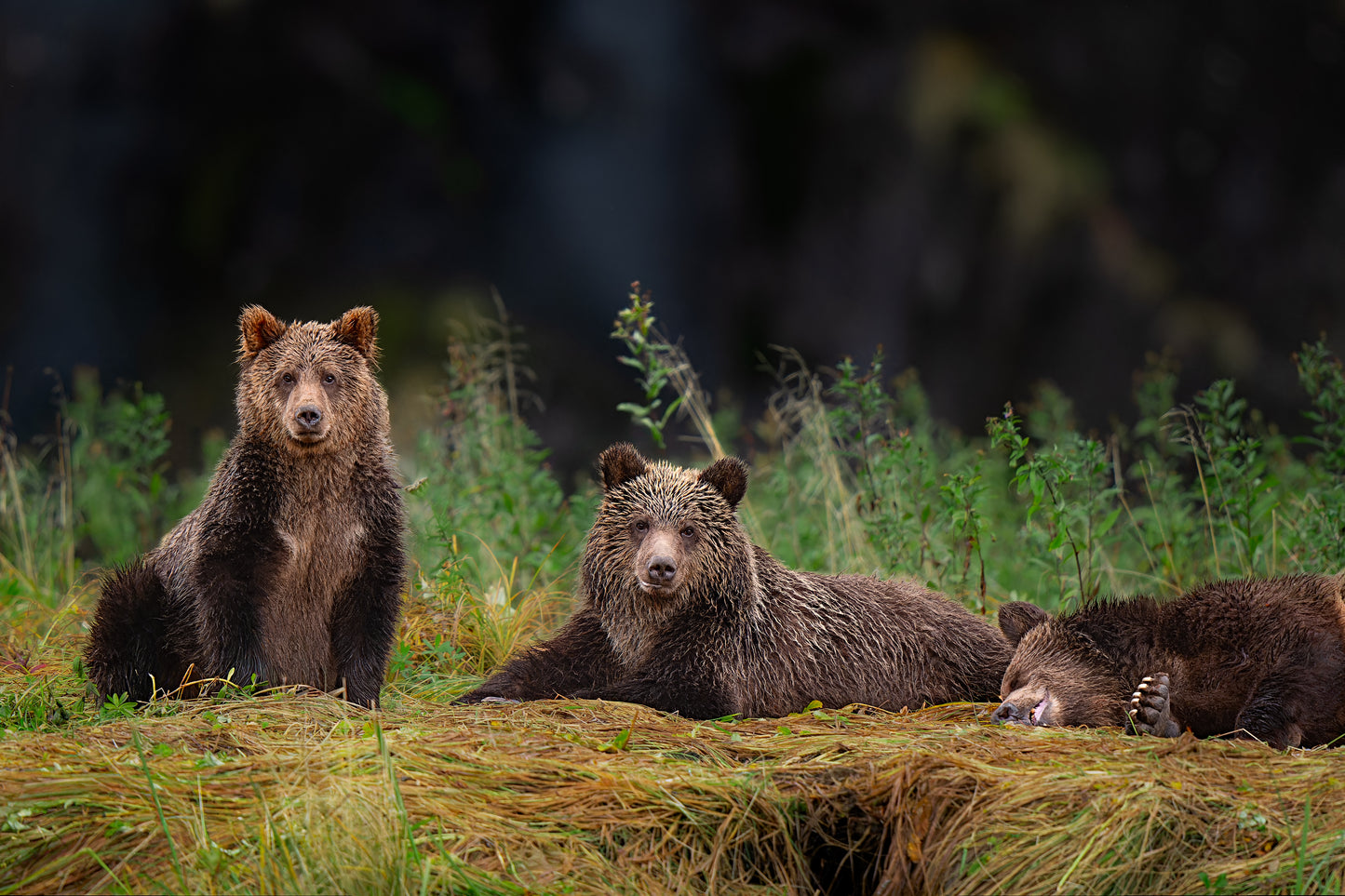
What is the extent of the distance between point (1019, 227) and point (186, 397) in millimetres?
8139

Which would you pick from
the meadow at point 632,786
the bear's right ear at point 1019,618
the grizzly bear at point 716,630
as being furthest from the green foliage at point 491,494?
the bear's right ear at point 1019,618

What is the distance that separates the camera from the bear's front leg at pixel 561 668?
452cm

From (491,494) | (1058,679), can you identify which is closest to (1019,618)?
(1058,679)

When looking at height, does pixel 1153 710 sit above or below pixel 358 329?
below

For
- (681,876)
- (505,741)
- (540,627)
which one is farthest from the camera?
(540,627)

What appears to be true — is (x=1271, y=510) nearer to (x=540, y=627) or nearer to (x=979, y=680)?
(x=979, y=680)

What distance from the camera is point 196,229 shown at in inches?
473

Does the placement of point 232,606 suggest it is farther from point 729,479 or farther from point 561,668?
point 729,479

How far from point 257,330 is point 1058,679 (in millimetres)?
3094

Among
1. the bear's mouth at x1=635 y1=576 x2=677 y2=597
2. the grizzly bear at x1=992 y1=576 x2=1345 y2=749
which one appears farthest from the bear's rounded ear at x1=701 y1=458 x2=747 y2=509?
the grizzly bear at x1=992 y1=576 x2=1345 y2=749

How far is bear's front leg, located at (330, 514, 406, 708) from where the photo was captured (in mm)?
4320

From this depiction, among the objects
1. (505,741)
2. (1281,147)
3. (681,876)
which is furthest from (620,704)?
(1281,147)

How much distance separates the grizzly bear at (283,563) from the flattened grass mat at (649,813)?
2.24 feet

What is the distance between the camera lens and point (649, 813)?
307 cm
